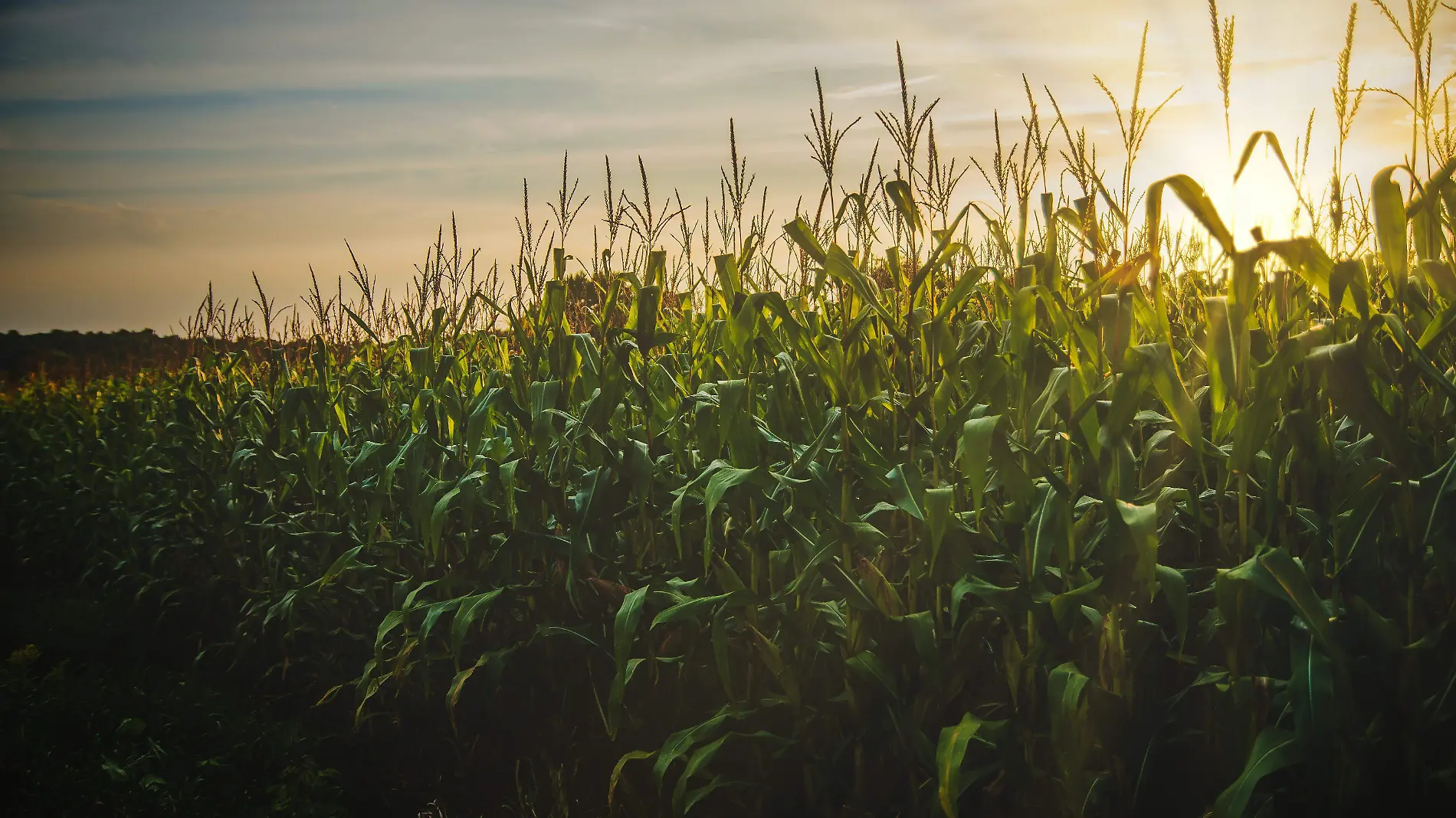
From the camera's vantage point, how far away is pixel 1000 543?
1862 mm

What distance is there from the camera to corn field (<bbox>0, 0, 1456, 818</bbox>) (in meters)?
1.52

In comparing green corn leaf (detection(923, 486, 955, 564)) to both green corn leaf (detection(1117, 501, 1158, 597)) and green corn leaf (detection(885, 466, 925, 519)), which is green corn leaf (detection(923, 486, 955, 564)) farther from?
green corn leaf (detection(1117, 501, 1158, 597))


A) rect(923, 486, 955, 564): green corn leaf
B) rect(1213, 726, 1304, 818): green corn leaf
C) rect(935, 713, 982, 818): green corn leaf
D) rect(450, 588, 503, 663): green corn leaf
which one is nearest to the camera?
rect(1213, 726, 1304, 818): green corn leaf

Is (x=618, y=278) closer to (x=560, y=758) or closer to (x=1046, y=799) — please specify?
(x=560, y=758)

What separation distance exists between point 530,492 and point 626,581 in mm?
385

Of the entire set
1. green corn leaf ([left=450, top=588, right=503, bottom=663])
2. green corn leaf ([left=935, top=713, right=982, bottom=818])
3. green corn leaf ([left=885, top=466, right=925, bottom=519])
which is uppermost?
green corn leaf ([left=885, top=466, right=925, bottom=519])

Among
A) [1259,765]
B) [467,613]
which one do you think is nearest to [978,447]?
[1259,765]

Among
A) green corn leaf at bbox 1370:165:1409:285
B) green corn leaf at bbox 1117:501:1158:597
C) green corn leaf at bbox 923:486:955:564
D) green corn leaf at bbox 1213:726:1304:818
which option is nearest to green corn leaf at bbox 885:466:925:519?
green corn leaf at bbox 923:486:955:564

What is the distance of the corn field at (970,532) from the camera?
1.52 metres

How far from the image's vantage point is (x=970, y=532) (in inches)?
68.1

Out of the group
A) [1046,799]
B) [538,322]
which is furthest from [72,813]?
[1046,799]

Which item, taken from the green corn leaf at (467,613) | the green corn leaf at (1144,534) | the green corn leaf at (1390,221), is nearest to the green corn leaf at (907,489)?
the green corn leaf at (1144,534)

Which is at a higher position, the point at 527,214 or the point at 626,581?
the point at 527,214

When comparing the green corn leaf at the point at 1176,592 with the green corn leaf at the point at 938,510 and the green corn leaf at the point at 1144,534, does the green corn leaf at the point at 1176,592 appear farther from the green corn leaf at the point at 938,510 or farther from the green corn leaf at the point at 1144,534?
the green corn leaf at the point at 938,510
